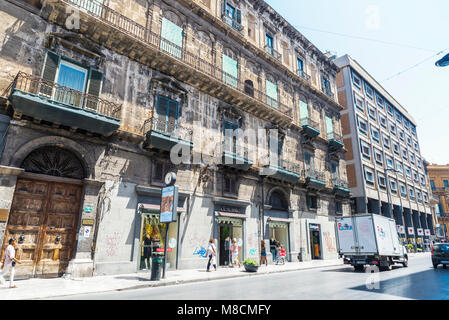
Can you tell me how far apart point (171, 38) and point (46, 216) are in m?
12.3

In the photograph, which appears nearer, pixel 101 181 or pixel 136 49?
pixel 101 181

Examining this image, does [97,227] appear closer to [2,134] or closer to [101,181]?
[101,181]

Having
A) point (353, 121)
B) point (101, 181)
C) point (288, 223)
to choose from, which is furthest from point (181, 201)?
point (353, 121)

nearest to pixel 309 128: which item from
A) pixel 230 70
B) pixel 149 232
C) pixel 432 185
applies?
pixel 230 70

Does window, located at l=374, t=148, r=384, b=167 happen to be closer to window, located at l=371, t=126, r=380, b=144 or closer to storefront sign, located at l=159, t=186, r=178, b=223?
window, located at l=371, t=126, r=380, b=144

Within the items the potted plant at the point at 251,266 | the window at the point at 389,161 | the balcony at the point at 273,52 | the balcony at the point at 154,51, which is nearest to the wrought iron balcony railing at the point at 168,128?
the balcony at the point at 154,51

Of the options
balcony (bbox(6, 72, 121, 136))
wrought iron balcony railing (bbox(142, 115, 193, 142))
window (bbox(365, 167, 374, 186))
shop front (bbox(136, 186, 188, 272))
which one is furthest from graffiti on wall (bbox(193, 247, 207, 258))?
window (bbox(365, 167, 374, 186))

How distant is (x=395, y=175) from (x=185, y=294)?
1636 inches

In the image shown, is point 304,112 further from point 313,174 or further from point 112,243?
point 112,243

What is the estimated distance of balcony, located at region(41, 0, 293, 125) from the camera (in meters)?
13.1

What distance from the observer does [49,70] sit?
39.2 ft

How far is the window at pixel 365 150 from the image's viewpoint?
33.6 metres

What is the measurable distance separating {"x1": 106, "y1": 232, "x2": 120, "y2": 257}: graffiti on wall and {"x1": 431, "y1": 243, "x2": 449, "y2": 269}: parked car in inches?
703

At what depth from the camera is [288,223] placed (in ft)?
70.6
